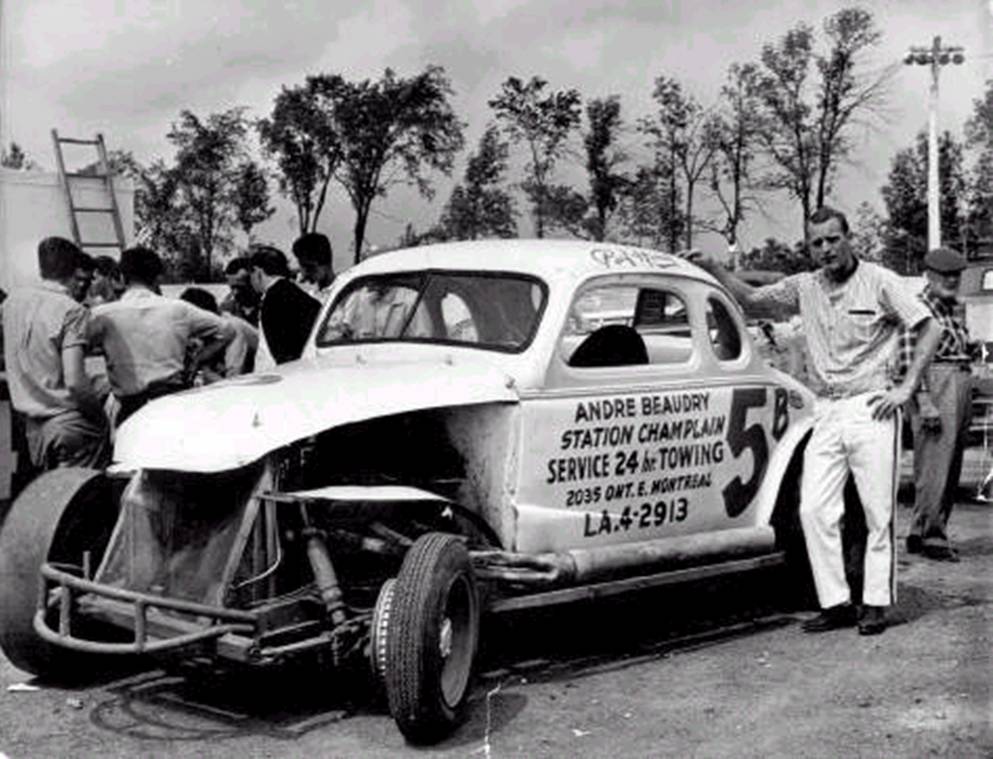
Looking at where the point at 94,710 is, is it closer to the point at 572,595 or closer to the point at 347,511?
the point at 347,511

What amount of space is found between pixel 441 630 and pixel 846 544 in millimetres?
2854

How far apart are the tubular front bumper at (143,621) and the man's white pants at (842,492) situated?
292 centimetres

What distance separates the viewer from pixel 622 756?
16.5 feet

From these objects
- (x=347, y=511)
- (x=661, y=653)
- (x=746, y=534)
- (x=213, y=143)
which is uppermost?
(x=213, y=143)

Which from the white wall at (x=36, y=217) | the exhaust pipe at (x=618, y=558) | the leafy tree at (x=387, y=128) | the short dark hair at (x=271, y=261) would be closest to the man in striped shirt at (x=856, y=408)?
the exhaust pipe at (x=618, y=558)

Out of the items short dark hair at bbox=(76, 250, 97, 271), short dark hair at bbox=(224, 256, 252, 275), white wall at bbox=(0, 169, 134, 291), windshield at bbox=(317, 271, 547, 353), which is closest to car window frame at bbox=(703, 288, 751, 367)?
windshield at bbox=(317, 271, 547, 353)

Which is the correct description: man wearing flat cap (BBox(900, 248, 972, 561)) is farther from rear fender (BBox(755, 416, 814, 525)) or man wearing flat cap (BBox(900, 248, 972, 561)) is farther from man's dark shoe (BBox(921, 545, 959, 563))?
rear fender (BBox(755, 416, 814, 525))

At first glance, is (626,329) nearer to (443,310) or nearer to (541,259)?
(541,259)

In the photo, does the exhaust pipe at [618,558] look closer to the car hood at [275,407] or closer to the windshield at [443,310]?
the car hood at [275,407]

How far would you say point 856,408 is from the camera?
678 cm

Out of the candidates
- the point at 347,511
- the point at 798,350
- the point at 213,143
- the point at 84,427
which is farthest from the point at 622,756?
the point at 213,143

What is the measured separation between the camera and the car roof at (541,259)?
6.58 m

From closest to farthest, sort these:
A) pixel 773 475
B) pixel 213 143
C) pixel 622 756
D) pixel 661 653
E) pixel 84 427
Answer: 1. pixel 622 756
2. pixel 661 653
3. pixel 773 475
4. pixel 84 427
5. pixel 213 143

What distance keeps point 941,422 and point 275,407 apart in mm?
→ 4916
